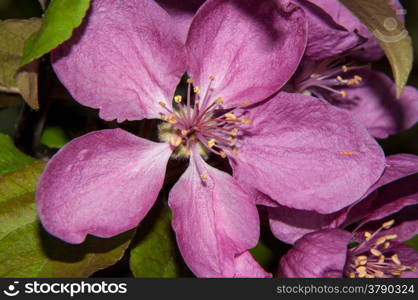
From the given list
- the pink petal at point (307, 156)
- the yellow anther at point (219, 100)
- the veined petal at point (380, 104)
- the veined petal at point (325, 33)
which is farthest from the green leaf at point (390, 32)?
the veined petal at point (380, 104)

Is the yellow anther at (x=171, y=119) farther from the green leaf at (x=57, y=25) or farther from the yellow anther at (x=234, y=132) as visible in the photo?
the green leaf at (x=57, y=25)

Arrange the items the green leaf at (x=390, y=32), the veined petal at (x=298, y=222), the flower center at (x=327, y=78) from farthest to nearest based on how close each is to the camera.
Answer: the flower center at (x=327, y=78) < the veined petal at (x=298, y=222) < the green leaf at (x=390, y=32)

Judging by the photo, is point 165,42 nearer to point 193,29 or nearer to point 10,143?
point 193,29

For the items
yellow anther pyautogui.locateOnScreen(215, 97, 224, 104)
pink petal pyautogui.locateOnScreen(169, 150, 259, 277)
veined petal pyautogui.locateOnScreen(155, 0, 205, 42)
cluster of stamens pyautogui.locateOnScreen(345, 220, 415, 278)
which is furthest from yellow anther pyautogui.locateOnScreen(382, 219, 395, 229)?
veined petal pyautogui.locateOnScreen(155, 0, 205, 42)

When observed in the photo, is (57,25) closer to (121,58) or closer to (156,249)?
(121,58)

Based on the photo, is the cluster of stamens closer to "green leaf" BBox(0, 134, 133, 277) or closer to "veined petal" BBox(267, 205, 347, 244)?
"veined petal" BBox(267, 205, 347, 244)

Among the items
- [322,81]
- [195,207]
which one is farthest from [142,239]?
[322,81]
